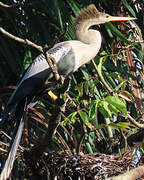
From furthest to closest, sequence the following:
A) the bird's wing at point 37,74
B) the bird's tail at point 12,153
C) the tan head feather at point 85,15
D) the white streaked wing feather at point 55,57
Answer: the tan head feather at point 85,15 → the white streaked wing feather at point 55,57 → the bird's wing at point 37,74 → the bird's tail at point 12,153

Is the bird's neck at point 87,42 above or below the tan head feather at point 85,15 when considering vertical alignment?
below

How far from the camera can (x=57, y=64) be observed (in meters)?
3.68

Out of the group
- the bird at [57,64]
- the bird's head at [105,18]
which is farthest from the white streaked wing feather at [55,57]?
the bird's head at [105,18]

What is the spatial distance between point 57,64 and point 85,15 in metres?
0.59

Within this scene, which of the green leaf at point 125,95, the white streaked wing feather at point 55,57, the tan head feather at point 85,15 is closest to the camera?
the green leaf at point 125,95

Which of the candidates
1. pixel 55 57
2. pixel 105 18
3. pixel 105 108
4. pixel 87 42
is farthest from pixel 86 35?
pixel 105 108

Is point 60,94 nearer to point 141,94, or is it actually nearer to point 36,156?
point 36,156

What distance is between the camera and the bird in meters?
3.20

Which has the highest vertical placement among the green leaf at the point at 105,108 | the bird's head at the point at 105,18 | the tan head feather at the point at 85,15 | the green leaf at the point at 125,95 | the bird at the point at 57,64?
the tan head feather at the point at 85,15

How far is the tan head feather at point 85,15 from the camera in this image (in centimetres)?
383

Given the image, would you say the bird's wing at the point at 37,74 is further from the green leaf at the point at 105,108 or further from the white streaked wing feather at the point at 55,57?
the green leaf at the point at 105,108

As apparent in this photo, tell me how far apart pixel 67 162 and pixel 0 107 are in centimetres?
93

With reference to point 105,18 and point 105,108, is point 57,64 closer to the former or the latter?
point 105,18

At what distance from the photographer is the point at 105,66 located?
3777 mm
